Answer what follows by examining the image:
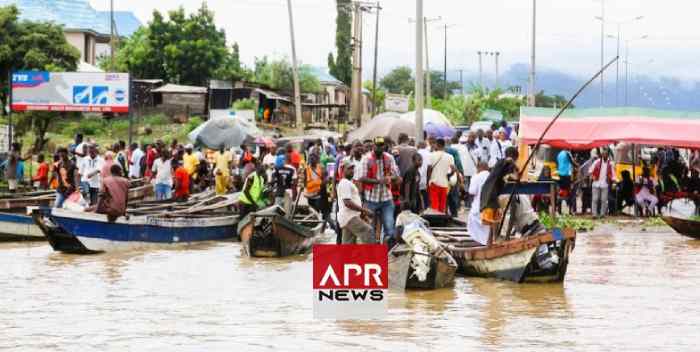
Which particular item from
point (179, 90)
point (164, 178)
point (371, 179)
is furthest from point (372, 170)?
point (179, 90)

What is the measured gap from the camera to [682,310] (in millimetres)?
13656

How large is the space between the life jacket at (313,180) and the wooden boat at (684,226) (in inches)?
236

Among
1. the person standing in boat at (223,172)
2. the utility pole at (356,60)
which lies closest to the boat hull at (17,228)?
the person standing in boat at (223,172)

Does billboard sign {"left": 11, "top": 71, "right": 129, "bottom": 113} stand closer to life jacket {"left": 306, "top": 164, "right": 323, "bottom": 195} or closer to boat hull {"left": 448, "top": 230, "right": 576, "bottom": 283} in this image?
life jacket {"left": 306, "top": 164, "right": 323, "bottom": 195}

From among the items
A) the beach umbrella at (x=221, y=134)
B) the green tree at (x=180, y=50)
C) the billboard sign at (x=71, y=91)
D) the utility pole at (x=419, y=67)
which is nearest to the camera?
the utility pole at (x=419, y=67)

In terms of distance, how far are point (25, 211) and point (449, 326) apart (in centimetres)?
1355

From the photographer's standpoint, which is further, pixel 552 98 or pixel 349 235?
pixel 552 98

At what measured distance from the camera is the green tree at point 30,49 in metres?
48.3

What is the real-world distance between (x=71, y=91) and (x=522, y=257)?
23.0 m

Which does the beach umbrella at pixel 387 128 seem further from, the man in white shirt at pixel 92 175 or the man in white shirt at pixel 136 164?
the man in white shirt at pixel 92 175

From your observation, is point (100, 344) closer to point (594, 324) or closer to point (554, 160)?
point (594, 324)

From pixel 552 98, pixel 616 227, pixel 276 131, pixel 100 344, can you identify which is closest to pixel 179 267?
pixel 100 344

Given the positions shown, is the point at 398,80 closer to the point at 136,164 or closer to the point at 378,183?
the point at 136,164

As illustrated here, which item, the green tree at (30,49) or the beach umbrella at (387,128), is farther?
the green tree at (30,49)
